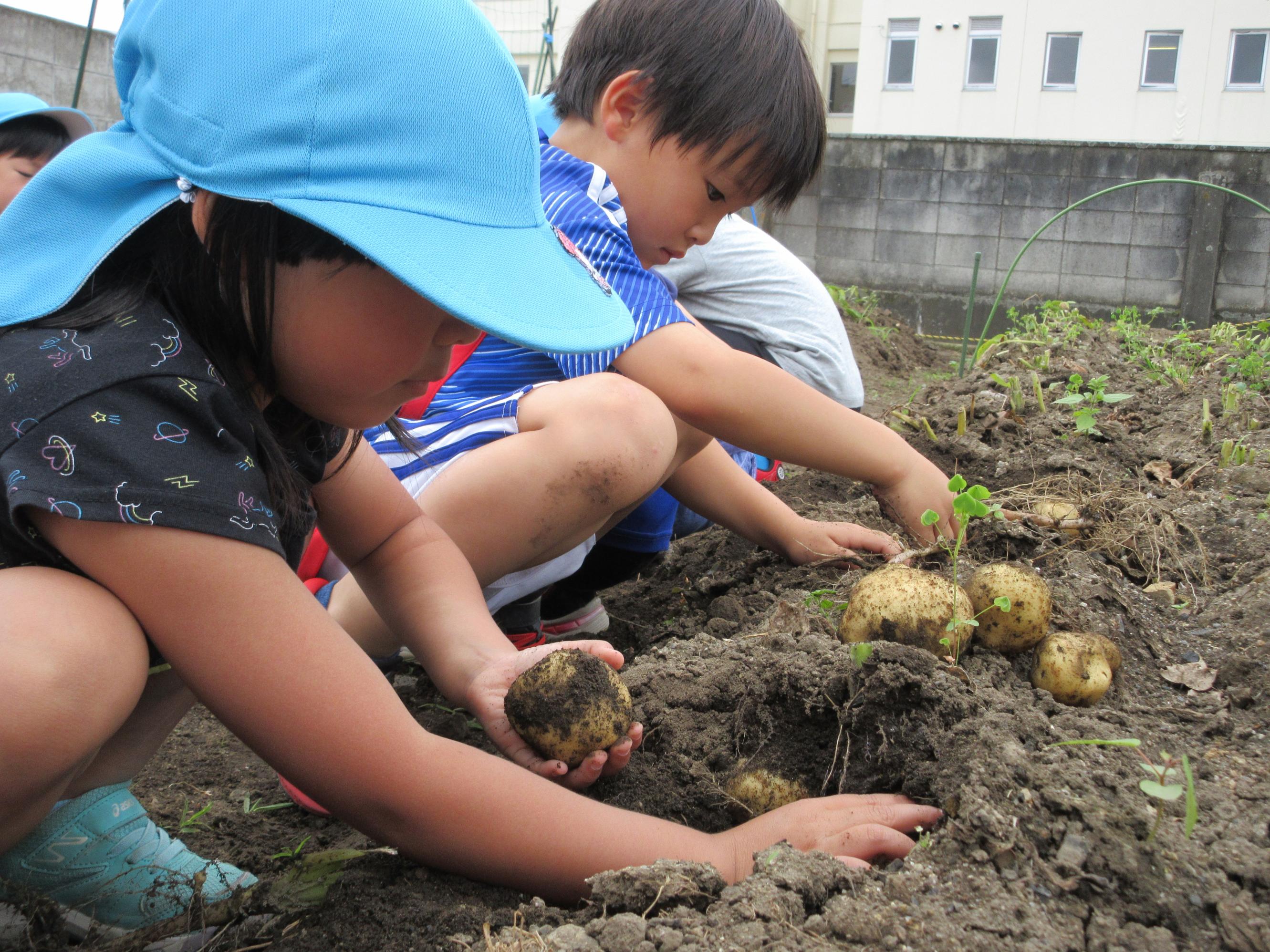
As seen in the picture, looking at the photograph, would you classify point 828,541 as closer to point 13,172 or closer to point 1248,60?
point 13,172

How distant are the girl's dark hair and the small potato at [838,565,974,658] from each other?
1.12 metres

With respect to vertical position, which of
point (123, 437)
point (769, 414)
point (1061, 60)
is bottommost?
point (769, 414)

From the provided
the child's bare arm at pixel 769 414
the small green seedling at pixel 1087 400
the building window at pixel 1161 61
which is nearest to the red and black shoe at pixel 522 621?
the child's bare arm at pixel 769 414

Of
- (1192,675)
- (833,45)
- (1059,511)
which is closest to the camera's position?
(1192,675)

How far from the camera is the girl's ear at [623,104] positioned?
98.9 inches

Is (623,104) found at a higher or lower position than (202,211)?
higher

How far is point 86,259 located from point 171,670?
68 cm

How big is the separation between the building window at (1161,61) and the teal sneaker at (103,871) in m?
18.9

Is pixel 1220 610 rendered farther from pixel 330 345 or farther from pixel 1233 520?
pixel 330 345

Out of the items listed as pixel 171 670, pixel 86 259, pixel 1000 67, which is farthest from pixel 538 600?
pixel 1000 67

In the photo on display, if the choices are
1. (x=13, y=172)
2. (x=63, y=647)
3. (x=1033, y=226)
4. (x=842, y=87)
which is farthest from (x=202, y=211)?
(x=842, y=87)

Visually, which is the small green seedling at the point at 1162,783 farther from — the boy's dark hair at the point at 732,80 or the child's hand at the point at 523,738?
the boy's dark hair at the point at 732,80

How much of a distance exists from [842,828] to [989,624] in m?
0.68

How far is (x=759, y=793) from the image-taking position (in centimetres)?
171
